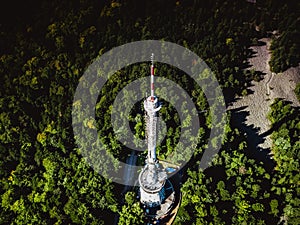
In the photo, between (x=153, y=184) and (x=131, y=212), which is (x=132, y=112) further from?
(x=131, y=212)

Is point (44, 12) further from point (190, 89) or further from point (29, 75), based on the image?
point (190, 89)

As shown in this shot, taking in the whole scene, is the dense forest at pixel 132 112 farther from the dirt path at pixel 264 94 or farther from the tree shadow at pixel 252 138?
the dirt path at pixel 264 94

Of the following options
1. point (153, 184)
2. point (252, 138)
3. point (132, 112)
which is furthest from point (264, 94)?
point (153, 184)

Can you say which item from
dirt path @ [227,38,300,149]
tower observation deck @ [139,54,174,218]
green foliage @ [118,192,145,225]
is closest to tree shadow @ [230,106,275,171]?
dirt path @ [227,38,300,149]

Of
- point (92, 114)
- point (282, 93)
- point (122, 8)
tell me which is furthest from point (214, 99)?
point (122, 8)

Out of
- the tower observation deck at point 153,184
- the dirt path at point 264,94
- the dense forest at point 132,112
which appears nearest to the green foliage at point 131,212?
the dense forest at point 132,112

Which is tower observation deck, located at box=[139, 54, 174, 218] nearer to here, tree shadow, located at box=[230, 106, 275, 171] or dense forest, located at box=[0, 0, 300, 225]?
dense forest, located at box=[0, 0, 300, 225]
